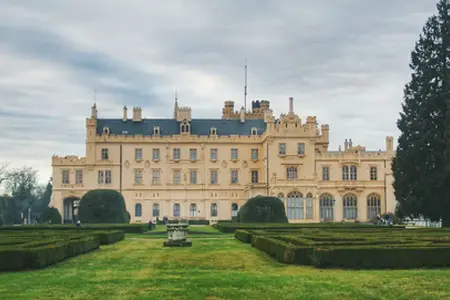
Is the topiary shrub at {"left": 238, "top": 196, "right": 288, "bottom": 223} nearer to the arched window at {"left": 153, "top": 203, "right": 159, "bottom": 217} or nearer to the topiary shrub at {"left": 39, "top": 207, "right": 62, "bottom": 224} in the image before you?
the topiary shrub at {"left": 39, "top": 207, "right": 62, "bottom": 224}

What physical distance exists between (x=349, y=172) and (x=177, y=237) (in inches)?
1758

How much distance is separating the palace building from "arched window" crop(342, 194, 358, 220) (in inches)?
4.2

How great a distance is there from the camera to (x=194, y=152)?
76188 millimetres

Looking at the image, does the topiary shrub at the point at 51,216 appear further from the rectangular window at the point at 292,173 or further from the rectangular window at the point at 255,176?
the rectangular window at the point at 292,173

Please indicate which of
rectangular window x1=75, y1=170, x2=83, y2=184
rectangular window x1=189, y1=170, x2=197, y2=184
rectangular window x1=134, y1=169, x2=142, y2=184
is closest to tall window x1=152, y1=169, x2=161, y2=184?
rectangular window x1=134, y1=169, x2=142, y2=184

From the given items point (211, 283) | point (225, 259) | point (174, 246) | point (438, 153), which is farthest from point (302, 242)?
point (438, 153)

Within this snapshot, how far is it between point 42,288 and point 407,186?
31.9m

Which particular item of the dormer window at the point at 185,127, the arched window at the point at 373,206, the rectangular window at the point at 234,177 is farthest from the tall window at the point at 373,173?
the dormer window at the point at 185,127

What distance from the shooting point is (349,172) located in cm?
7244

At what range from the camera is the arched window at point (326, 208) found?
2781 inches

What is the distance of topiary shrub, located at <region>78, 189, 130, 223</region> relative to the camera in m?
→ 54.7

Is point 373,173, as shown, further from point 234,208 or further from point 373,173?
point 234,208

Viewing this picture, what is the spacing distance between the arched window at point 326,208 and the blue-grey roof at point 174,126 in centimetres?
1210

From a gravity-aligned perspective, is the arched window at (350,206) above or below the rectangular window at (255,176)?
below
